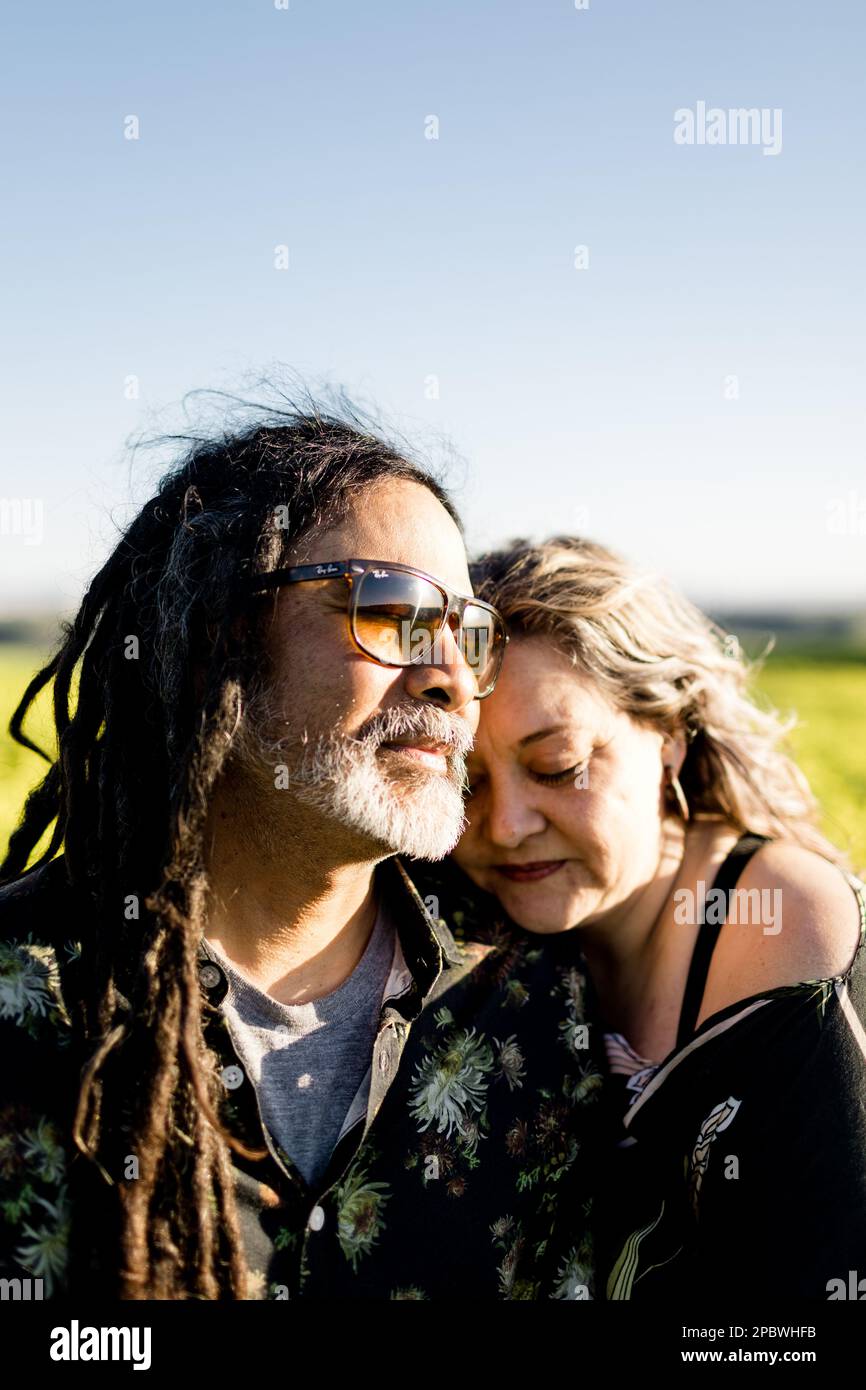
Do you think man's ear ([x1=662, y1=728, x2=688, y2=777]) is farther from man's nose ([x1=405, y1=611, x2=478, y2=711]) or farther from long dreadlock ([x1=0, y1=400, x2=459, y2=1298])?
long dreadlock ([x1=0, y1=400, x2=459, y2=1298])

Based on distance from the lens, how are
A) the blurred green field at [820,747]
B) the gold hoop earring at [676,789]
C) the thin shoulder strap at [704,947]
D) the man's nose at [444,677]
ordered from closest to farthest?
the man's nose at [444,677] → the thin shoulder strap at [704,947] → the gold hoop earring at [676,789] → the blurred green field at [820,747]

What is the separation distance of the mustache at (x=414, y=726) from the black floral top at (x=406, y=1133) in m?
0.46

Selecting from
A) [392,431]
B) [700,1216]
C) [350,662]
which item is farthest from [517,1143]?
[392,431]

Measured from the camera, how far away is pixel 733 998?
2953mm

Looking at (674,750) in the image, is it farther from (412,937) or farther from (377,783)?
(377,783)

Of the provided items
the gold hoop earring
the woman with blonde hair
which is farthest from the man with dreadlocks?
the gold hoop earring

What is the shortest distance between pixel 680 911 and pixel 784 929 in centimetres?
46

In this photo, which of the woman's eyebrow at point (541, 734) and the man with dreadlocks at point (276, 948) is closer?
the man with dreadlocks at point (276, 948)

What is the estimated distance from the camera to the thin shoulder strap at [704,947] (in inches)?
121

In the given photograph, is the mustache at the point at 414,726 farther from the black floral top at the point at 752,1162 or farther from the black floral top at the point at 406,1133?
the black floral top at the point at 752,1162

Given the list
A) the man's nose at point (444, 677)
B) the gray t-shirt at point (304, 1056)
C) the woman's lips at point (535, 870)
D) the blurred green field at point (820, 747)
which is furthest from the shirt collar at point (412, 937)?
the blurred green field at point (820, 747)

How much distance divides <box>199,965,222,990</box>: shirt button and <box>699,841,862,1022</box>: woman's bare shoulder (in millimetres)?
1328

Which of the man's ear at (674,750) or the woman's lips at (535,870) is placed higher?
the man's ear at (674,750)

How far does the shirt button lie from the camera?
259cm
